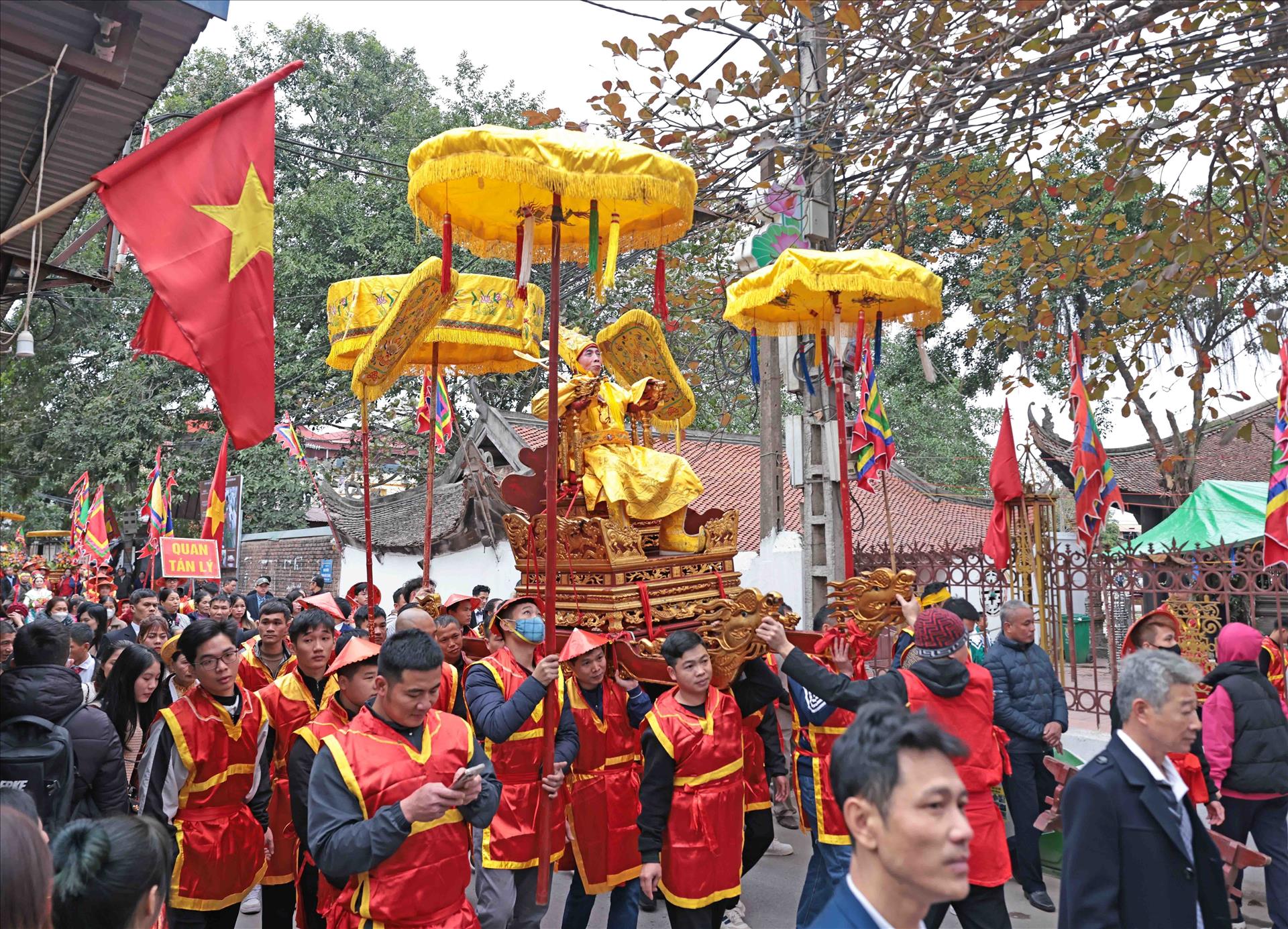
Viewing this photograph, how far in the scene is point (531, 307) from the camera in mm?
6992

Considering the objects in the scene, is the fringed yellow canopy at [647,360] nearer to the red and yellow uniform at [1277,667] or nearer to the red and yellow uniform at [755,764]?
the red and yellow uniform at [755,764]

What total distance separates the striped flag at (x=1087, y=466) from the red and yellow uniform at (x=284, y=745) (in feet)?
19.4

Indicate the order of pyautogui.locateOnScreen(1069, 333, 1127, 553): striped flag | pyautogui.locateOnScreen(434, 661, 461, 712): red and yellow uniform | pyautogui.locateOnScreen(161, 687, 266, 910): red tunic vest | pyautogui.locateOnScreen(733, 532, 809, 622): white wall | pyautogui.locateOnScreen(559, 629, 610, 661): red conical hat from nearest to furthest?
pyautogui.locateOnScreen(161, 687, 266, 910): red tunic vest < pyautogui.locateOnScreen(559, 629, 610, 661): red conical hat < pyautogui.locateOnScreen(434, 661, 461, 712): red and yellow uniform < pyautogui.locateOnScreen(1069, 333, 1127, 553): striped flag < pyautogui.locateOnScreen(733, 532, 809, 622): white wall

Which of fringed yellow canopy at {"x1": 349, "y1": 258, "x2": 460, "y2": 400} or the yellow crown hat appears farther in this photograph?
the yellow crown hat

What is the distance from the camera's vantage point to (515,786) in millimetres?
4742

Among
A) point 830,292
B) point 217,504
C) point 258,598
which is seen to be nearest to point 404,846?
point 830,292

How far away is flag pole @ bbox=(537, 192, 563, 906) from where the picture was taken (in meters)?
4.32

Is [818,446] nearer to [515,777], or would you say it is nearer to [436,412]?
[436,412]

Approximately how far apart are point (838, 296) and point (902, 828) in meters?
4.76

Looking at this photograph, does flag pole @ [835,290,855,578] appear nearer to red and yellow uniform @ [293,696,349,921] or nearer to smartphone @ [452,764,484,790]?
red and yellow uniform @ [293,696,349,921]

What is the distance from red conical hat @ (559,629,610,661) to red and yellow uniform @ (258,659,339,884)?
1066 millimetres

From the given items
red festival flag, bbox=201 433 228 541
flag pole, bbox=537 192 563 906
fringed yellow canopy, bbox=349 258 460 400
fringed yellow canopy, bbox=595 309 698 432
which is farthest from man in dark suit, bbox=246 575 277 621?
flag pole, bbox=537 192 563 906

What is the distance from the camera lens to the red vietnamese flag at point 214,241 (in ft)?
11.4

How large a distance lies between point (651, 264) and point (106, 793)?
9.59 m
